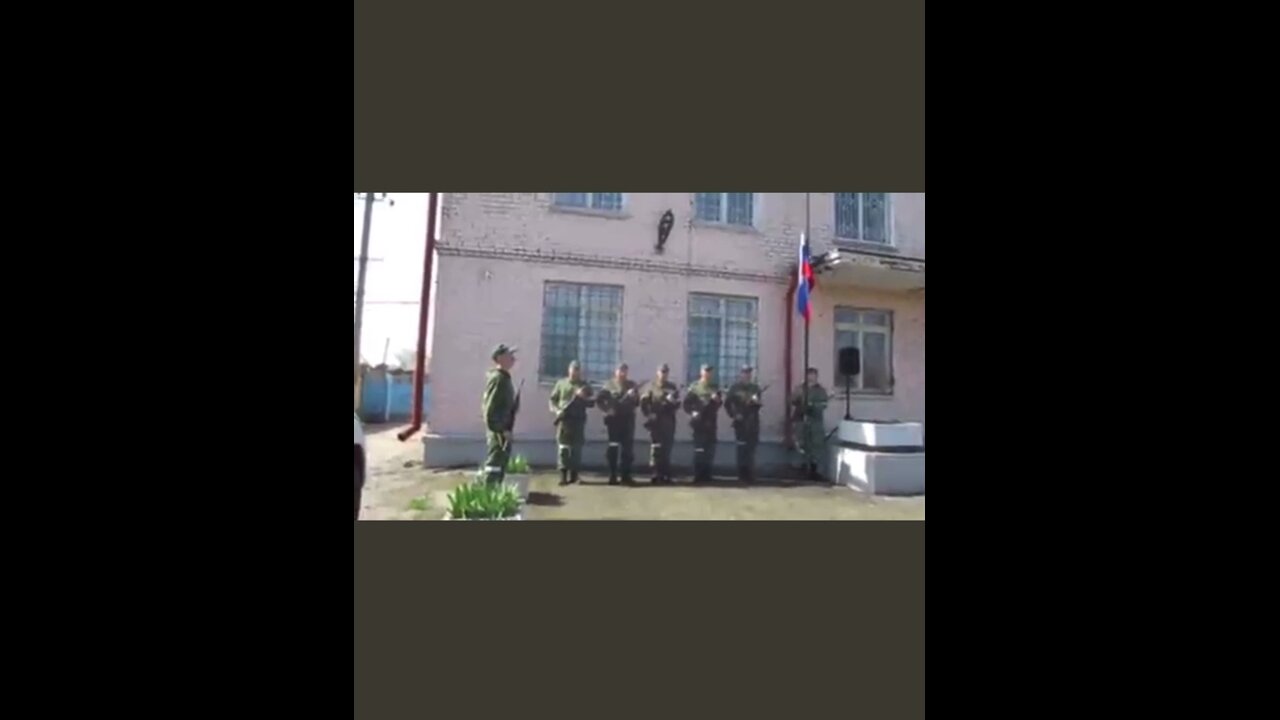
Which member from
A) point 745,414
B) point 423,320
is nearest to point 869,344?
point 745,414

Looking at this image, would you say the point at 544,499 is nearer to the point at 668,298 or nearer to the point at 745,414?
the point at 745,414

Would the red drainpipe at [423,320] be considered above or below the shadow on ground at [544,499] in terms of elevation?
above

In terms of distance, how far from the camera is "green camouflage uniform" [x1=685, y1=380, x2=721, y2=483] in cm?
325

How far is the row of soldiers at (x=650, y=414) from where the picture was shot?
3072 mm

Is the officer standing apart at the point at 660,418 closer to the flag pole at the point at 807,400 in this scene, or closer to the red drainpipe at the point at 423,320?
the flag pole at the point at 807,400

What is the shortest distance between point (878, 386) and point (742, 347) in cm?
102

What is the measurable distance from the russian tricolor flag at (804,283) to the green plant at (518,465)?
2.21 meters

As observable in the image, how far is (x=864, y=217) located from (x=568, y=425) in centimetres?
253

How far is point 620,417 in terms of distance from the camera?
320cm

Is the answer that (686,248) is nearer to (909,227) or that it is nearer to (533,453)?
(909,227)

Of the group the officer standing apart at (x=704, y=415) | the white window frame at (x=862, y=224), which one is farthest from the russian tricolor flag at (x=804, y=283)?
the officer standing apart at (x=704, y=415)

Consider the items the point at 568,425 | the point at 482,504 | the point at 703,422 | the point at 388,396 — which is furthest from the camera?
the point at 703,422

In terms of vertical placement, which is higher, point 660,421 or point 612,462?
point 660,421

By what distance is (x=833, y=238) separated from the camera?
330cm
